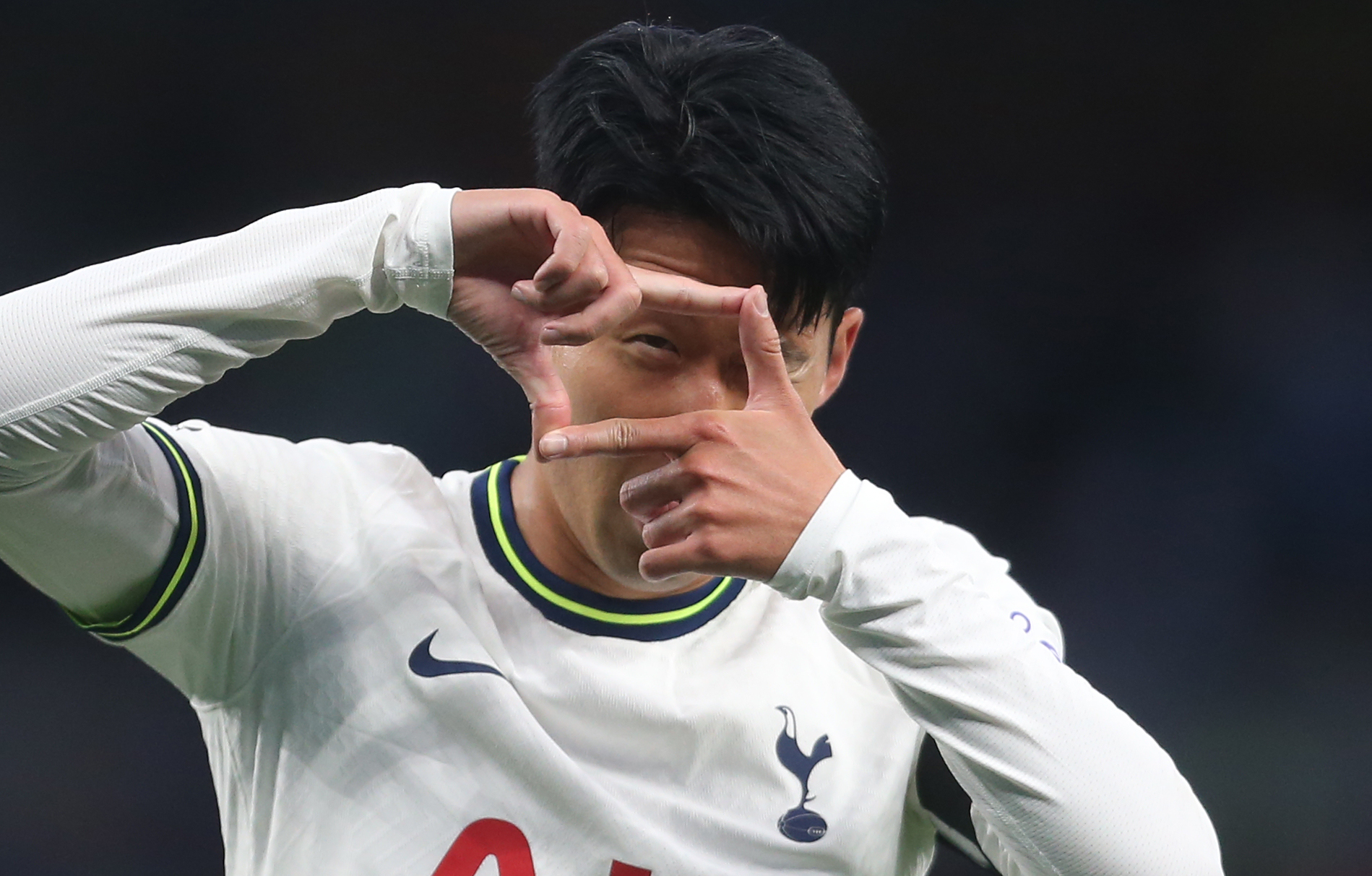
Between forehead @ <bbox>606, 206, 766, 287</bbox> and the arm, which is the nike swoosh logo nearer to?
the arm

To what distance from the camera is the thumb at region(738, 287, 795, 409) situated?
1.13 m

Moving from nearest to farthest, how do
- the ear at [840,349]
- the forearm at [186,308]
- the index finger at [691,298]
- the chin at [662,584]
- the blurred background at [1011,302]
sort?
the forearm at [186,308]
the index finger at [691,298]
the chin at [662,584]
the ear at [840,349]
the blurred background at [1011,302]

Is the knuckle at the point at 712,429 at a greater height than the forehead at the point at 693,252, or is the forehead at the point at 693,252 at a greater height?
the forehead at the point at 693,252

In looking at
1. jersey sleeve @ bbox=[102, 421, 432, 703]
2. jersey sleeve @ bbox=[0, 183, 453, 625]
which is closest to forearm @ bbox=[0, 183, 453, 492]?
jersey sleeve @ bbox=[0, 183, 453, 625]

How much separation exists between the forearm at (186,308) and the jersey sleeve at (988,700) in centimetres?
43

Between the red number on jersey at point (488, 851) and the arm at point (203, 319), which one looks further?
the red number on jersey at point (488, 851)

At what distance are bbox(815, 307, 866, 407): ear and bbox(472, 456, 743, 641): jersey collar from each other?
29 centimetres

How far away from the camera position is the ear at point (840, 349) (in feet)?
5.04

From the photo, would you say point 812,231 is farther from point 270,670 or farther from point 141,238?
point 141,238

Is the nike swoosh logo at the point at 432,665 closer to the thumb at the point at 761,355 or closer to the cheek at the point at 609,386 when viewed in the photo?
the cheek at the point at 609,386

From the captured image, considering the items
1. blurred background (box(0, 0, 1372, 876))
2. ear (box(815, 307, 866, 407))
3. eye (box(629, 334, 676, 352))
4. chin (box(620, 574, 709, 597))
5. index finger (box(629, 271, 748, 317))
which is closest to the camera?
index finger (box(629, 271, 748, 317))

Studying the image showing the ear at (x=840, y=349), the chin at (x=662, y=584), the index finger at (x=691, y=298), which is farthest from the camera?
the ear at (x=840, y=349)

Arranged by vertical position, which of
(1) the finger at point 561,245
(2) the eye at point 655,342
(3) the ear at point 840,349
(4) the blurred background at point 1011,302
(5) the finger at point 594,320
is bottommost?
(4) the blurred background at point 1011,302

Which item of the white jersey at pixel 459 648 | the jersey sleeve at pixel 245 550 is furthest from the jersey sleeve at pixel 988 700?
the jersey sleeve at pixel 245 550
